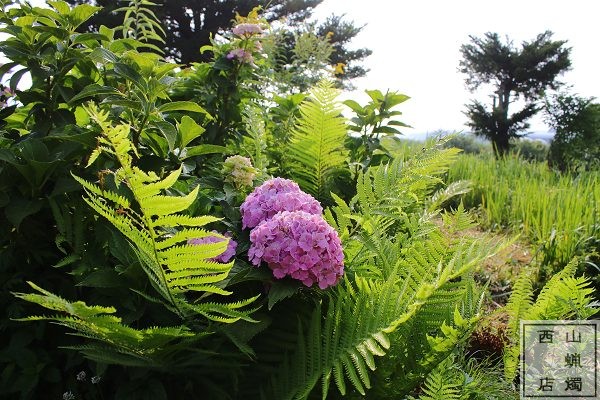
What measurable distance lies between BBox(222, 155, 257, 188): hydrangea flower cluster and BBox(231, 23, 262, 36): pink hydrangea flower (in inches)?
32.5

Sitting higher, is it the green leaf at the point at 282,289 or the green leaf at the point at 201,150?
the green leaf at the point at 201,150

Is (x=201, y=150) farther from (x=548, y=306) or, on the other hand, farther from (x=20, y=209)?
(x=548, y=306)

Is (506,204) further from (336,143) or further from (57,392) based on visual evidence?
(57,392)

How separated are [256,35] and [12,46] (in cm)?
95

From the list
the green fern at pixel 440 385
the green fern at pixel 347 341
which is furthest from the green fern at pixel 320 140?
the green fern at pixel 440 385

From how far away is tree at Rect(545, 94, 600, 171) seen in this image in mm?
12711

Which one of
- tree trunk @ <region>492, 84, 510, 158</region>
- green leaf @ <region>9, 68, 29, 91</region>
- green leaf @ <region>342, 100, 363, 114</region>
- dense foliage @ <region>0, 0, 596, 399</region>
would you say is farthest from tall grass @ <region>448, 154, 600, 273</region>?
tree trunk @ <region>492, 84, 510, 158</region>

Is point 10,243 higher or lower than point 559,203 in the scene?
lower

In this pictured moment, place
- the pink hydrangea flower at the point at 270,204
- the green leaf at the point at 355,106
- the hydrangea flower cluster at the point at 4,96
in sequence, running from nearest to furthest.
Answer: the pink hydrangea flower at the point at 270,204 → the hydrangea flower cluster at the point at 4,96 → the green leaf at the point at 355,106

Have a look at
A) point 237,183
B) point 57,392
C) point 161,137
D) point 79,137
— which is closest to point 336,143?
point 237,183

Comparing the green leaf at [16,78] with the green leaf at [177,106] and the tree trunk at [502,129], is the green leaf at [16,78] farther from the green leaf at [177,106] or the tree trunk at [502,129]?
the tree trunk at [502,129]

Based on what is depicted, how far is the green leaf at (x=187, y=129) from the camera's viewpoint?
1.25m

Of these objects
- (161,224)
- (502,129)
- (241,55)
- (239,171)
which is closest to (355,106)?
(241,55)

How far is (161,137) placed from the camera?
1.29m
